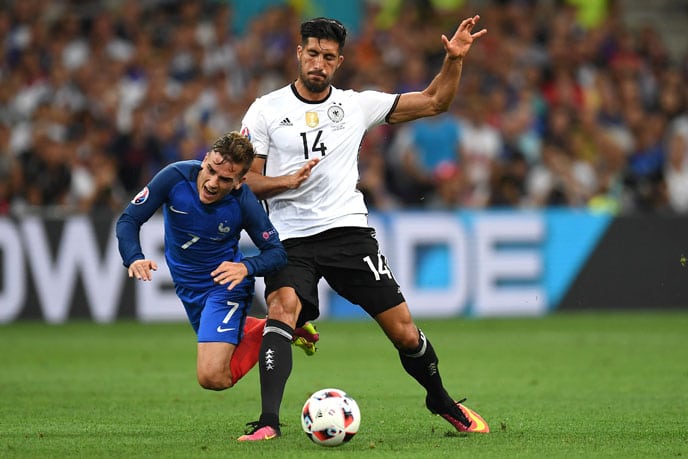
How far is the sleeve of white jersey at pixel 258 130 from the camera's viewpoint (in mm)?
7930

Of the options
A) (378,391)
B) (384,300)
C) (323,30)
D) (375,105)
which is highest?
(323,30)

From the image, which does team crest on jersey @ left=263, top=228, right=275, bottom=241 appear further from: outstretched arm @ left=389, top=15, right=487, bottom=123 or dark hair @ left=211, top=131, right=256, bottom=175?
outstretched arm @ left=389, top=15, right=487, bottom=123

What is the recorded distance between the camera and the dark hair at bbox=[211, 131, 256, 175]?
7.54 m

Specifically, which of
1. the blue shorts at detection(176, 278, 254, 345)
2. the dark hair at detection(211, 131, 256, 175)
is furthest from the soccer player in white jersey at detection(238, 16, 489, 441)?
the blue shorts at detection(176, 278, 254, 345)

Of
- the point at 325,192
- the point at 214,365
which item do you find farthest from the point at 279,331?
the point at 325,192

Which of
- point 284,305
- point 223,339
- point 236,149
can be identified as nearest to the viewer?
point 236,149

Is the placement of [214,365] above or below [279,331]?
below

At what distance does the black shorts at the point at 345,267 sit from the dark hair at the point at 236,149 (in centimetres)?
65

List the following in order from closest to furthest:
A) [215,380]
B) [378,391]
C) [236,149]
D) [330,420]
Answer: [330,420] → [236,149] → [215,380] → [378,391]

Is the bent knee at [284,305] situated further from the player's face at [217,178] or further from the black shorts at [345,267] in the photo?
the player's face at [217,178]

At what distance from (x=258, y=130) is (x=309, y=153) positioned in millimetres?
343

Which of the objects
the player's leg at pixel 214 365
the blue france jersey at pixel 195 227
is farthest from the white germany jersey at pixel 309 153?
the player's leg at pixel 214 365

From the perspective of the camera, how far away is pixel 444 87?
807 cm

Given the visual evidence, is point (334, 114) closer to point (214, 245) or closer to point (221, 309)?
point (214, 245)
